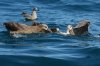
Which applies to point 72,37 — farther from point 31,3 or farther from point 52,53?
point 31,3

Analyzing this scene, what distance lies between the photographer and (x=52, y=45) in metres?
13.3

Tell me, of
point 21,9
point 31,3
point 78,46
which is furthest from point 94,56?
point 31,3

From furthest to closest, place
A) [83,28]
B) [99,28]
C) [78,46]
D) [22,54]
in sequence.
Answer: [99,28]
[83,28]
[78,46]
[22,54]

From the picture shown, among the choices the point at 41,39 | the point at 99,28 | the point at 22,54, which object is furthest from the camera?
the point at 99,28

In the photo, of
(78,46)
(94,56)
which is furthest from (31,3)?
(94,56)

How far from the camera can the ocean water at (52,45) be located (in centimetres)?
1075

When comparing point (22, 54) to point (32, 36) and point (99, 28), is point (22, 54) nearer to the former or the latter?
point (32, 36)

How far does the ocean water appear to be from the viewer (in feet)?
35.3

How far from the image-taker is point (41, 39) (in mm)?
14062

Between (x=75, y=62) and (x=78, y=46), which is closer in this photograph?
(x=75, y=62)

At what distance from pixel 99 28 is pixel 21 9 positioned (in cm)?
627

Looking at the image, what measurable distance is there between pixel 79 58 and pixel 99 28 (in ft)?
23.2

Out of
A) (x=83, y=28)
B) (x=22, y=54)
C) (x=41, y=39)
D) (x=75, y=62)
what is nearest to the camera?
(x=75, y=62)

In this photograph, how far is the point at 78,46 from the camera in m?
13.0
